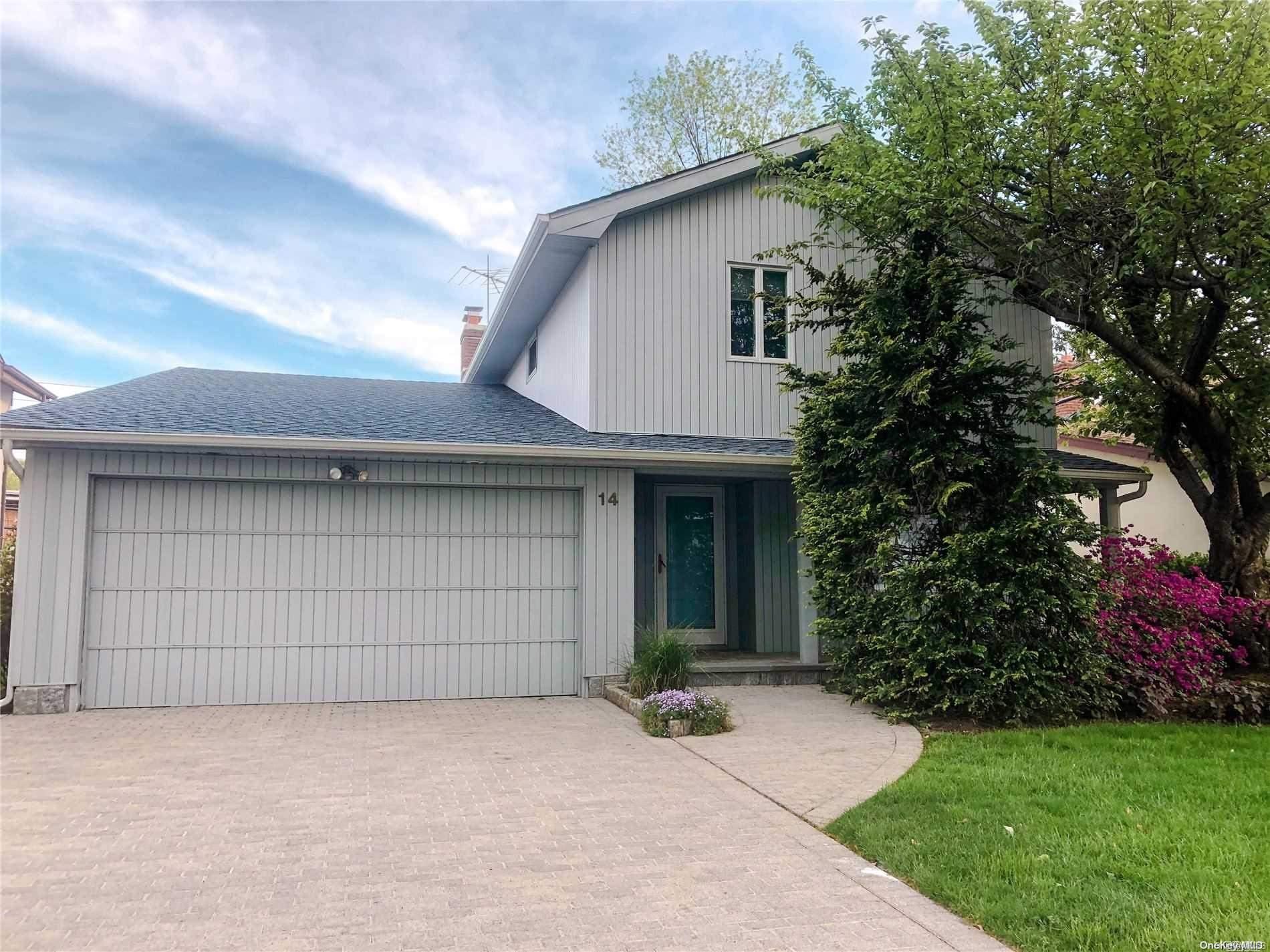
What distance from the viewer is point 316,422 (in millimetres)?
9352

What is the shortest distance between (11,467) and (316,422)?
110 inches

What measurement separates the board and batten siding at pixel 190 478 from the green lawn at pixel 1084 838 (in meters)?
3.87

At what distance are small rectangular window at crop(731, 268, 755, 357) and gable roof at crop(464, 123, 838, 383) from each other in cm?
123

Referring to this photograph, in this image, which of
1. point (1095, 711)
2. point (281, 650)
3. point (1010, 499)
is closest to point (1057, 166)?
point (1010, 499)

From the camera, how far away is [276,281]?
2906 centimetres

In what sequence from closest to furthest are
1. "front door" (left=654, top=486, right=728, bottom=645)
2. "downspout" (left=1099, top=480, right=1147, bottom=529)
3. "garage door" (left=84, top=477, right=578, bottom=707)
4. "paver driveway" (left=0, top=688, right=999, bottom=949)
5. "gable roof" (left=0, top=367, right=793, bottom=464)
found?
"paver driveway" (left=0, top=688, right=999, bottom=949)
"gable roof" (left=0, top=367, right=793, bottom=464)
"garage door" (left=84, top=477, right=578, bottom=707)
"front door" (left=654, top=486, right=728, bottom=645)
"downspout" (left=1099, top=480, right=1147, bottom=529)

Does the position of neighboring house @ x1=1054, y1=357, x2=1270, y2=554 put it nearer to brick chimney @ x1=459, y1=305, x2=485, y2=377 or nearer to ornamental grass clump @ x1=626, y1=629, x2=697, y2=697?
ornamental grass clump @ x1=626, y1=629, x2=697, y2=697

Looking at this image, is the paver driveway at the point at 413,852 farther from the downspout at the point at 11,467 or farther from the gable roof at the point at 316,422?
the gable roof at the point at 316,422

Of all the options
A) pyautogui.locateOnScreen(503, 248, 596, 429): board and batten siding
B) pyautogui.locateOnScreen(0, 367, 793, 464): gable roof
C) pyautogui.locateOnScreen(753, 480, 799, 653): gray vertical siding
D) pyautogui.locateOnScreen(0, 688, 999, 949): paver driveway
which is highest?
pyautogui.locateOnScreen(503, 248, 596, 429): board and batten siding

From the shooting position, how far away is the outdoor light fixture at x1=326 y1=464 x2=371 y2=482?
29.6 ft

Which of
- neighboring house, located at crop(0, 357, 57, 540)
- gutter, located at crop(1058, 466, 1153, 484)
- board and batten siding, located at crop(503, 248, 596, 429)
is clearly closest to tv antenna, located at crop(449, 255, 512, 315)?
board and batten siding, located at crop(503, 248, 596, 429)

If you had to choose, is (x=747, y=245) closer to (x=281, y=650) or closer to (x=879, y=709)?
(x=879, y=709)

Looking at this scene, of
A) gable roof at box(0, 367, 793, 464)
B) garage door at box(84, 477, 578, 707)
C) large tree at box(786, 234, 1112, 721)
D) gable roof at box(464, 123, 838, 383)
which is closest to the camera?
large tree at box(786, 234, 1112, 721)

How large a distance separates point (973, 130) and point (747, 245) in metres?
3.31
